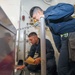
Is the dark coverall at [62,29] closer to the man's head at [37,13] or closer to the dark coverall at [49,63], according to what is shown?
the man's head at [37,13]

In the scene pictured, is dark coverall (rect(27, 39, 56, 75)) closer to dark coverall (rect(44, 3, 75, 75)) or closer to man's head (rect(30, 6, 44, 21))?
dark coverall (rect(44, 3, 75, 75))

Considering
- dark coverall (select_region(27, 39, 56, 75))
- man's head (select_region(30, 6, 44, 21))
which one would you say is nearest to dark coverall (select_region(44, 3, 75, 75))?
man's head (select_region(30, 6, 44, 21))

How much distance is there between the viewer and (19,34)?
2303 millimetres

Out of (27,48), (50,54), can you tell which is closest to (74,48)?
(50,54)

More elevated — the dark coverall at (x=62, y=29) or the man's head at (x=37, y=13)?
the man's head at (x=37, y=13)

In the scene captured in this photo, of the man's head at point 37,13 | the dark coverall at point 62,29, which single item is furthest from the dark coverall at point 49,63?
the man's head at point 37,13

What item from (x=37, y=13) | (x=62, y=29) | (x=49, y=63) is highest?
(x=37, y=13)

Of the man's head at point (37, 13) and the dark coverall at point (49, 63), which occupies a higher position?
the man's head at point (37, 13)

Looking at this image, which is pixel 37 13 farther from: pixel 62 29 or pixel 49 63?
pixel 49 63

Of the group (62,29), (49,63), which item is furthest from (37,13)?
(49,63)

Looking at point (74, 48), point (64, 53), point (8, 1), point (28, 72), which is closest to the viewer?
point (74, 48)

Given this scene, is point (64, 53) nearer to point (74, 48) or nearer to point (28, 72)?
point (74, 48)

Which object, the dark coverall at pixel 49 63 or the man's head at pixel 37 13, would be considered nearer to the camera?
the man's head at pixel 37 13

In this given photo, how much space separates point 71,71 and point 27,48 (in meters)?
1.35
